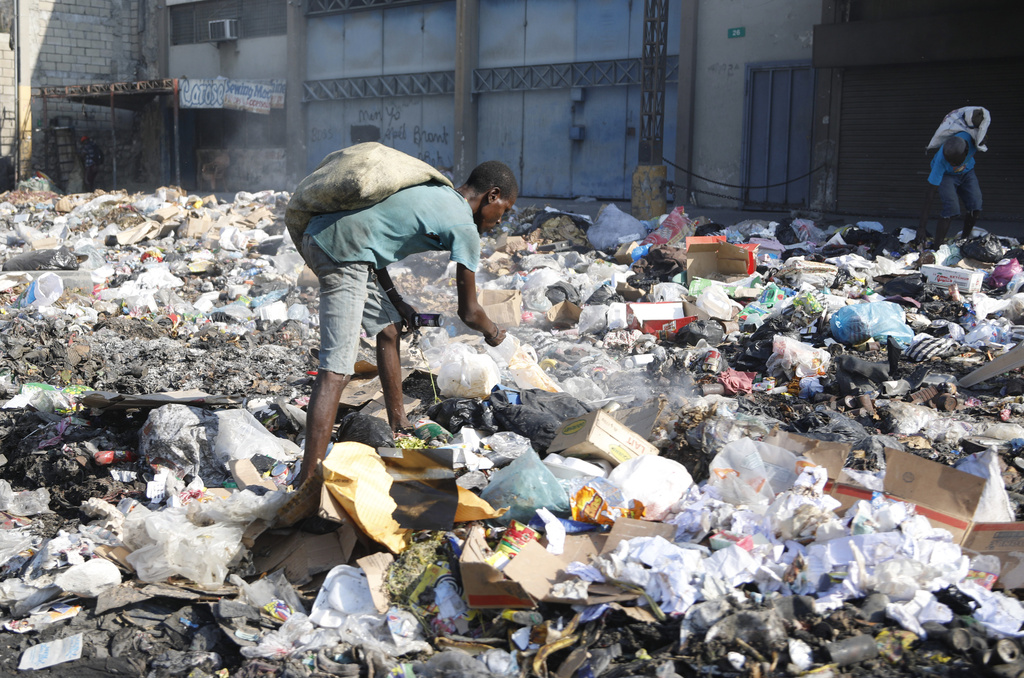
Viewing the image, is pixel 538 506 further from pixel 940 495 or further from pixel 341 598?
pixel 940 495

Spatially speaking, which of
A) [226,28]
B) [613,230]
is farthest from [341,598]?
[226,28]

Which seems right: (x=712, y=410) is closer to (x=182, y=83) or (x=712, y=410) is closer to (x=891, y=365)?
(x=891, y=365)

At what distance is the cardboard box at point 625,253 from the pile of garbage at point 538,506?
2621 millimetres

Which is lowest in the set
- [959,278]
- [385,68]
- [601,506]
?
[601,506]

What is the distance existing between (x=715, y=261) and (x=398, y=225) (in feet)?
15.7

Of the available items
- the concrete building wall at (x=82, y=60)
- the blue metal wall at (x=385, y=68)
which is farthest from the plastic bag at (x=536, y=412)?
the concrete building wall at (x=82, y=60)

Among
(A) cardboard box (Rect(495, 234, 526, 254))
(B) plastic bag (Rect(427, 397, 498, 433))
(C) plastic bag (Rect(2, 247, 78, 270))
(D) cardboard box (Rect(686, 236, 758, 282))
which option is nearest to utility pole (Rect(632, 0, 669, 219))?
(A) cardboard box (Rect(495, 234, 526, 254))

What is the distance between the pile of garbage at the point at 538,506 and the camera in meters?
2.39

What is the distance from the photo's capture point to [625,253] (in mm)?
8688

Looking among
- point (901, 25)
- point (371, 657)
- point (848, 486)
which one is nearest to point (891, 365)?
point (848, 486)

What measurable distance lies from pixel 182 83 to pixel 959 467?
64.0ft

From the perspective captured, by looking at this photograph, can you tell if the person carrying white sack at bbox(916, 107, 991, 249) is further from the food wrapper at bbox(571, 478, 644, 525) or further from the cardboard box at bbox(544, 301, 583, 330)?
the food wrapper at bbox(571, 478, 644, 525)

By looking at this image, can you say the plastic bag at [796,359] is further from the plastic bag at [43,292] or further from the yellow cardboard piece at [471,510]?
the plastic bag at [43,292]

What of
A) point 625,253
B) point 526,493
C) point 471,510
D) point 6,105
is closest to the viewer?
point 471,510
